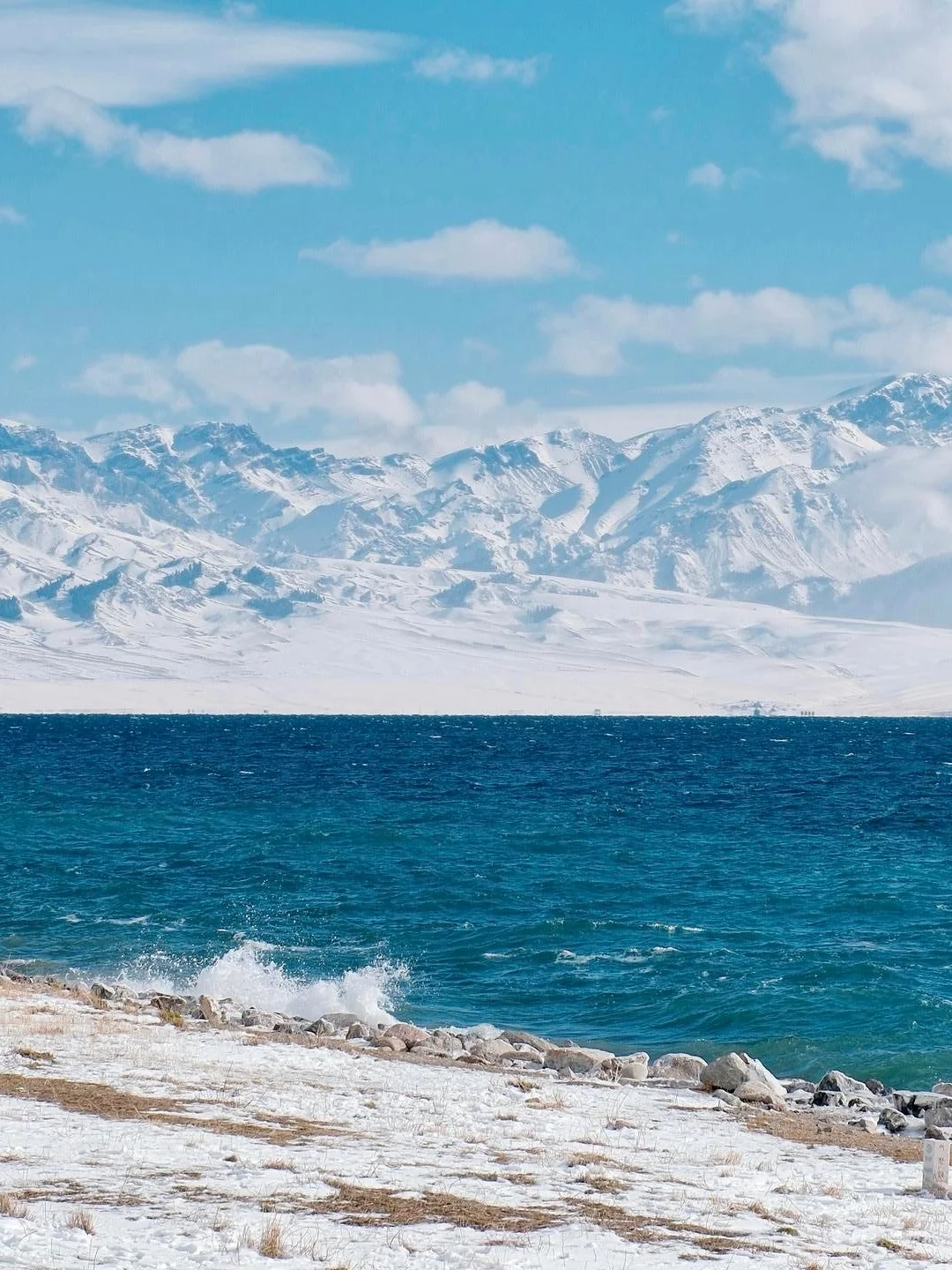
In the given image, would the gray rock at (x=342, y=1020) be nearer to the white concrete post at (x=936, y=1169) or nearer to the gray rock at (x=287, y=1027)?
the gray rock at (x=287, y=1027)

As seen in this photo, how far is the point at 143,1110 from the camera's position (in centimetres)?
1852

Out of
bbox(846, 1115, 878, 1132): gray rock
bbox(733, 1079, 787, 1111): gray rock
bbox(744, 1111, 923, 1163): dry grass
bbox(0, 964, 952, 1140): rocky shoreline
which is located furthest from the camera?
bbox(733, 1079, 787, 1111): gray rock

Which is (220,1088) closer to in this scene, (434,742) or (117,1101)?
(117,1101)

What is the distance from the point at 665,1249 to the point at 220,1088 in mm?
9362

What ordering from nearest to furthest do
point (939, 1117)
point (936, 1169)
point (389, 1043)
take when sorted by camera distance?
point (936, 1169)
point (939, 1117)
point (389, 1043)

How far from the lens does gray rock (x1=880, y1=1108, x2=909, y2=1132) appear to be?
2251cm

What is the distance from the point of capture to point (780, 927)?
45.8 m

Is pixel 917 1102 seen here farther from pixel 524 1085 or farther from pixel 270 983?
pixel 270 983

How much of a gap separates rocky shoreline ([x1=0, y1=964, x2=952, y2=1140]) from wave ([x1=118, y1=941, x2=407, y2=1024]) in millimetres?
2209

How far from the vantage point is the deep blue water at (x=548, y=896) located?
117 ft

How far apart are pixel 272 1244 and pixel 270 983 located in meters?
26.8

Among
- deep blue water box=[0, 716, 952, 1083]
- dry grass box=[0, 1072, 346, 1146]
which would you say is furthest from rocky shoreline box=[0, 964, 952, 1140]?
dry grass box=[0, 1072, 346, 1146]

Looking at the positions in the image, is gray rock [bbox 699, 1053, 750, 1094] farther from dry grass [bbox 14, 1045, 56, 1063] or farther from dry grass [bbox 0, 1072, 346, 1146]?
dry grass [bbox 14, 1045, 56, 1063]

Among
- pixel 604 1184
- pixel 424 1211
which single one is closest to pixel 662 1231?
pixel 604 1184
